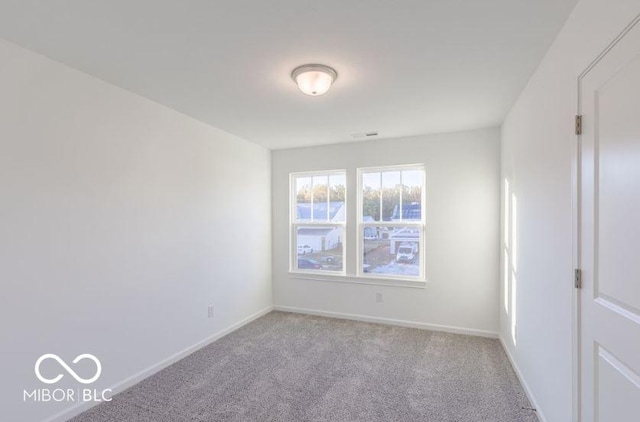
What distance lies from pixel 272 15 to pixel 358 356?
9.68 ft

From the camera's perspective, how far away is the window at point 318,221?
4324 millimetres

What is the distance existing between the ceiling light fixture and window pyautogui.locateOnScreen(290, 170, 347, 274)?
2.13 meters

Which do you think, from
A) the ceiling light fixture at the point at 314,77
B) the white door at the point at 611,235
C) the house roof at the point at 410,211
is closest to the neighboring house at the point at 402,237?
the house roof at the point at 410,211

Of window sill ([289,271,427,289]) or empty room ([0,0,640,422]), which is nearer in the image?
empty room ([0,0,640,422])

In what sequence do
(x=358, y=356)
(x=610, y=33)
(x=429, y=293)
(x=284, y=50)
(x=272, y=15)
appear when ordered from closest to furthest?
(x=610, y=33) < (x=272, y=15) < (x=284, y=50) < (x=358, y=356) < (x=429, y=293)

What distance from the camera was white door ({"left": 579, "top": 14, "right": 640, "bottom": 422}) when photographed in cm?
107

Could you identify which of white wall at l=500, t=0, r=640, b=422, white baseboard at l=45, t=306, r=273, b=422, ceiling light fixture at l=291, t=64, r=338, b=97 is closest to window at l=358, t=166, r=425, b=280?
white wall at l=500, t=0, r=640, b=422

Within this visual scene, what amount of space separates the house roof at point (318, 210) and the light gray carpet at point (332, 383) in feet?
5.32

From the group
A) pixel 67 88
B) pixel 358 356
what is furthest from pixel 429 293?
pixel 67 88

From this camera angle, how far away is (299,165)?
175 inches

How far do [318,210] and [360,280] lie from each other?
1155 millimetres

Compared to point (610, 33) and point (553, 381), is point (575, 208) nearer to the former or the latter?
point (610, 33)

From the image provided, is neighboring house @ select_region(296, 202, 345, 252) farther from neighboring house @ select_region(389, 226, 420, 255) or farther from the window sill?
neighboring house @ select_region(389, 226, 420, 255)

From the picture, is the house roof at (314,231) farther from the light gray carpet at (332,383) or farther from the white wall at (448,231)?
the light gray carpet at (332,383)
